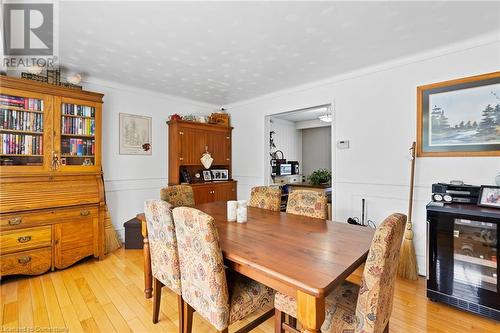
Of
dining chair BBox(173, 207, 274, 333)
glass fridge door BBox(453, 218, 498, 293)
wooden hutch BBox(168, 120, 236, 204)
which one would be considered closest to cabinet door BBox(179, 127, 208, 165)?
wooden hutch BBox(168, 120, 236, 204)

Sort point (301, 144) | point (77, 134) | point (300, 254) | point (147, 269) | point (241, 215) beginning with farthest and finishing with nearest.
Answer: point (301, 144) → point (77, 134) → point (147, 269) → point (241, 215) → point (300, 254)

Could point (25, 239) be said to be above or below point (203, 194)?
below

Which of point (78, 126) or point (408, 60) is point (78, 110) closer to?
point (78, 126)

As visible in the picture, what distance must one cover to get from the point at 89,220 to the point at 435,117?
420cm

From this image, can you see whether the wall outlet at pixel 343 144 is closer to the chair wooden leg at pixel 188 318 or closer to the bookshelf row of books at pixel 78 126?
the chair wooden leg at pixel 188 318

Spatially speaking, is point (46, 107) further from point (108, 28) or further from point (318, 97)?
point (318, 97)

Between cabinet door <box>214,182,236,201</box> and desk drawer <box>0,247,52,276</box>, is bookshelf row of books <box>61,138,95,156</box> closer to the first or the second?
desk drawer <box>0,247,52,276</box>

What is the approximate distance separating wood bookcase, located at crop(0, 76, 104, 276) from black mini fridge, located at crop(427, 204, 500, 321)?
12.2 feet

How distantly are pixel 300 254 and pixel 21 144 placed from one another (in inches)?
127

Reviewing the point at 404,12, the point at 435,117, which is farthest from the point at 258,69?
the point at 435,117

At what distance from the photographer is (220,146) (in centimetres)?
466

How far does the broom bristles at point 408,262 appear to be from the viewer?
102 inches

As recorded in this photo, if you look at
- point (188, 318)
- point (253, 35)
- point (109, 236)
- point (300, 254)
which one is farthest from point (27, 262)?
point (253, 35)

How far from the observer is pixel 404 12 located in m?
1.93
